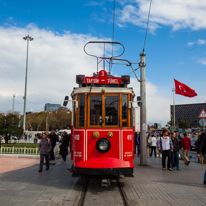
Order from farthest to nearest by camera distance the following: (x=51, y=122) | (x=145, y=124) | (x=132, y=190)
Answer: (x=51, y=122) → (x=145, y=124) → (x=132, y=190)

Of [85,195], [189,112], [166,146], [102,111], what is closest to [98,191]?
[85,195]

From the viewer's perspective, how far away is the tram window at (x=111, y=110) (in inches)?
299

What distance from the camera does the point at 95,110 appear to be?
7.62 meters

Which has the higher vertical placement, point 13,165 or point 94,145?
point 94,145

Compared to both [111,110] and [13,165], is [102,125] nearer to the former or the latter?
[111,110]

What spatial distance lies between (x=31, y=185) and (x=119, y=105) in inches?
145

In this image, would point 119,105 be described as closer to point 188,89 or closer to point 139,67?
point 139,67

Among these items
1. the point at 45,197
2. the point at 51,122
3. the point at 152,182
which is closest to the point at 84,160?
the point at 45,197

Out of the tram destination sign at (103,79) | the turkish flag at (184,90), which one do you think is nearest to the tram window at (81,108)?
the tram destination sign at (103,79)

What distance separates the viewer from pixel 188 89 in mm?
16656

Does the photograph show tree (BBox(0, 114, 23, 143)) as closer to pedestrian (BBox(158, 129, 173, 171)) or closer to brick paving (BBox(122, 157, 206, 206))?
pedestrian (BBox(158, 129, 173, 171))

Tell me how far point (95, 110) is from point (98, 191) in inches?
91.2

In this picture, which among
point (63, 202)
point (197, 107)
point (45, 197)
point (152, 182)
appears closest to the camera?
point (63, 202)

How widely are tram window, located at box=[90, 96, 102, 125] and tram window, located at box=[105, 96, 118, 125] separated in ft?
0.67
